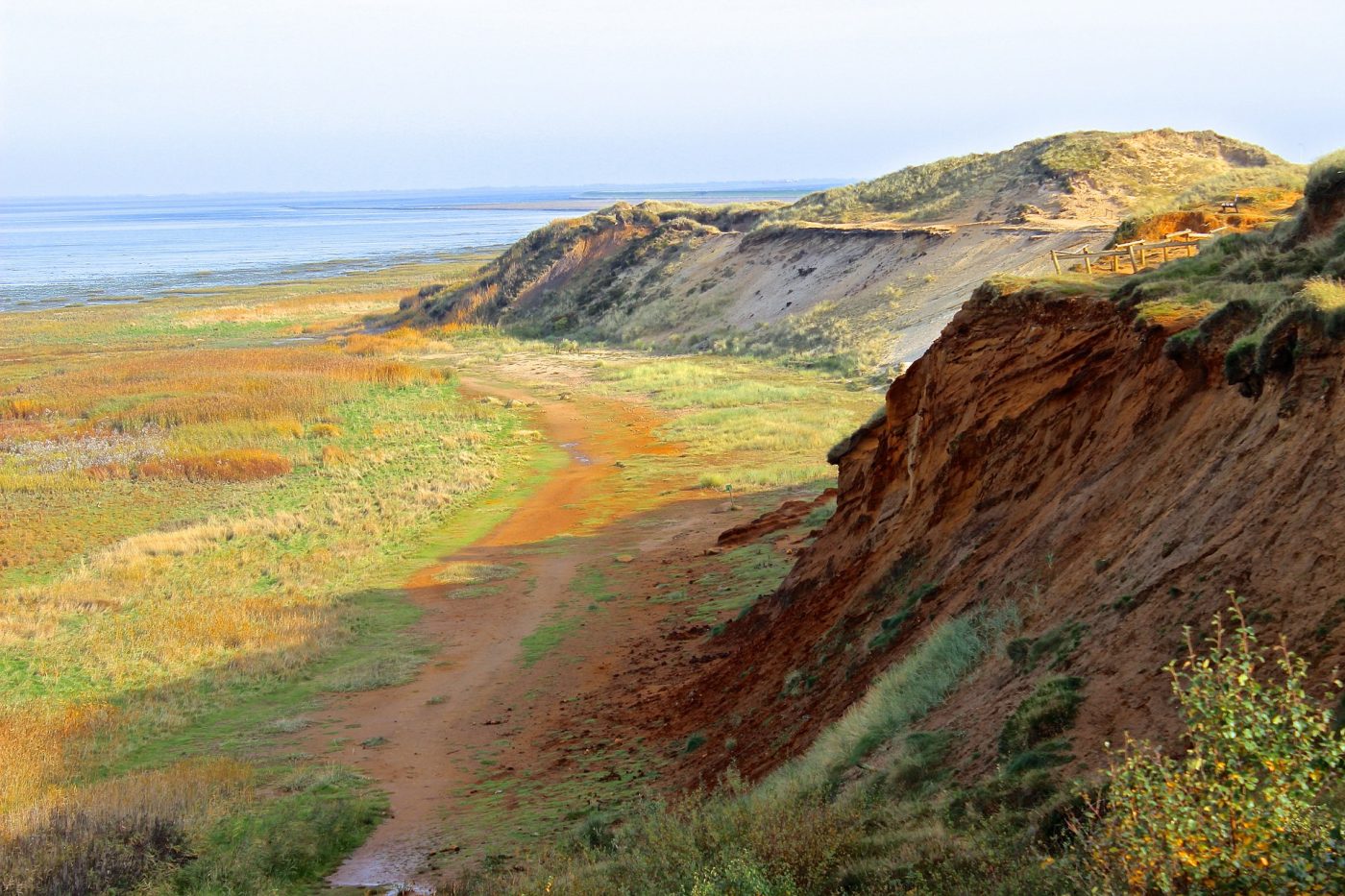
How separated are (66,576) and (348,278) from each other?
3513 inches

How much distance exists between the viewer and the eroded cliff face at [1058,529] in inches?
259

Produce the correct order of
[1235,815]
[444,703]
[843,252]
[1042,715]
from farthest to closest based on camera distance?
[843,252]
[444,703]
[1042,715]
[1235,815]

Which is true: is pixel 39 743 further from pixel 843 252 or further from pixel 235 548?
pixel 843 252

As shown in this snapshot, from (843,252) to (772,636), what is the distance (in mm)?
42641

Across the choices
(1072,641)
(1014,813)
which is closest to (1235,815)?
(1014,813)

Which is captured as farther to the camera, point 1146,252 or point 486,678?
point 1146,252

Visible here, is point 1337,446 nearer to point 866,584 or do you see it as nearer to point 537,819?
point 866,584

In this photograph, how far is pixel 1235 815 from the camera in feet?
13.4

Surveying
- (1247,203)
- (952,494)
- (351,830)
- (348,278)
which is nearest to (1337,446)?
(952,494)

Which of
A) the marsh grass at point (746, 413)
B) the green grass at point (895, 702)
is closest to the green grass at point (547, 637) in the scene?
the green grass at point (895, 702)

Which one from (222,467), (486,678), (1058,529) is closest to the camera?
(1058,529)

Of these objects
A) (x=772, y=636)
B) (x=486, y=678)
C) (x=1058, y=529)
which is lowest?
(x=486, y=678)

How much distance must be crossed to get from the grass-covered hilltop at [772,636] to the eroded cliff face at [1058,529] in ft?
0.13

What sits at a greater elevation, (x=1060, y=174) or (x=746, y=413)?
(x=1060, y=174)
